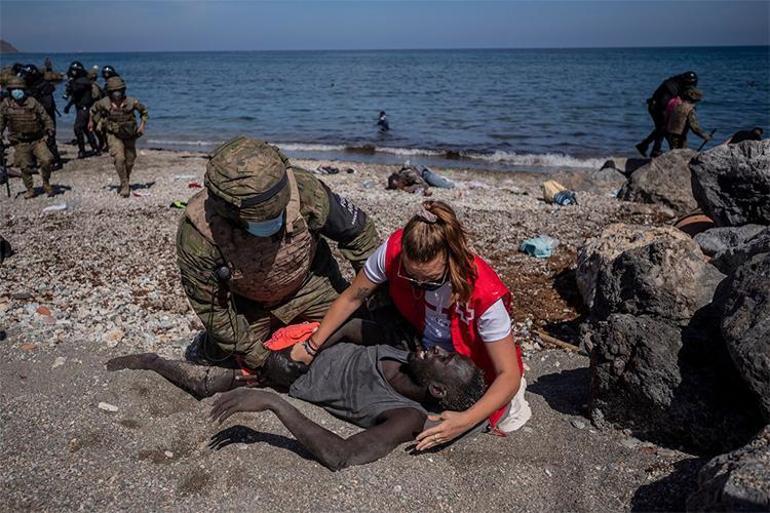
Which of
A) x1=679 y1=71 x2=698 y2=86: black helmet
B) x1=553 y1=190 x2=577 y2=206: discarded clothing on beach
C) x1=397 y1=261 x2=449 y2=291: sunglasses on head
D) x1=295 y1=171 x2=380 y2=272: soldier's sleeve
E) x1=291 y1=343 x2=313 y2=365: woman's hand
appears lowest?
x1=291 y1=343 x2=313 y2=365: woman's hand

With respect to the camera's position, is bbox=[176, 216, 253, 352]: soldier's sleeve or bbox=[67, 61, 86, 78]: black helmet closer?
bbox=[176, 216, 253, 352]: soldier's sleeve

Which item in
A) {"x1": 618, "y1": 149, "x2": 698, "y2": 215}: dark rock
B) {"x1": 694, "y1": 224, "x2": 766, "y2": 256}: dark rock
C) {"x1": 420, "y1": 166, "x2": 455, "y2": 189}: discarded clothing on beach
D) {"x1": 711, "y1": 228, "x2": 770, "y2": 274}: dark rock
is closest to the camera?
{"x1": 711, "y1": 228, "x2": 770, "y2": 274}: dark rock

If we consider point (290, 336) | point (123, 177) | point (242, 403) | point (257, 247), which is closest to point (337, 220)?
point (257, 247)

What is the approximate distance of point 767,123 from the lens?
2338 centimetres

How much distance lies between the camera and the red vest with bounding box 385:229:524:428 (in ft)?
10.8

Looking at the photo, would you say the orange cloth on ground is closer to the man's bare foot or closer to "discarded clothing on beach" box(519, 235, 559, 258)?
the man's bare foot

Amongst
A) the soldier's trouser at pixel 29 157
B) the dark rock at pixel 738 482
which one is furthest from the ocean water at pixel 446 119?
the dark rock at pixel 738 482

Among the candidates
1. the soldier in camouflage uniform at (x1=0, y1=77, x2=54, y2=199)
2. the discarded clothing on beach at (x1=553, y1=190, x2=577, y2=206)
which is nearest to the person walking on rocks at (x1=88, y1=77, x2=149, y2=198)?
the soldier in camouflage uniform at (x1=0, y1=77, x2=54, y2=199)

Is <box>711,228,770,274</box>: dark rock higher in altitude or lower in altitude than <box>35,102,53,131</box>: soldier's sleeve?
lower

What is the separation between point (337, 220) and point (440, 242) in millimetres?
1125

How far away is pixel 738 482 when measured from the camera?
2.37 m

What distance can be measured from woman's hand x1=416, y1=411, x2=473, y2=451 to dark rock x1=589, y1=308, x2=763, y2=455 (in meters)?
0.94

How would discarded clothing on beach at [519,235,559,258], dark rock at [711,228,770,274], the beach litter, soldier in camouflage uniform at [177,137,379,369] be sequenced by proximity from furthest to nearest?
the beach litter
discarded clothing on beach at [519,235,559,258]
dark rock at [711,228,770,274]
soldier in camouflage uniform at [177,137,379,369]

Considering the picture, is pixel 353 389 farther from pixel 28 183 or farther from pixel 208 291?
pixel 28 183
